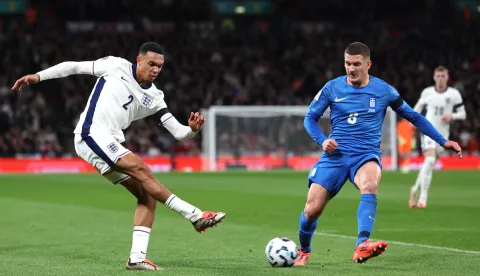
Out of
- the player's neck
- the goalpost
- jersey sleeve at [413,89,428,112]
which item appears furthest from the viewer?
the goalpost

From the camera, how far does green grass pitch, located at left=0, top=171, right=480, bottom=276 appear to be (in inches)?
334

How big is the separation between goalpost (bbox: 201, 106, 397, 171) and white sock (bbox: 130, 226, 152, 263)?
2348 cm

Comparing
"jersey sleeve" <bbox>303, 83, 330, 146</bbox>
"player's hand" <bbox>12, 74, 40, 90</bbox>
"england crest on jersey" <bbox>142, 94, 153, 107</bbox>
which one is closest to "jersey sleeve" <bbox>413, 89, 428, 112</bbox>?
"jersey sleeve" <bbox>303, 83, 330, 146</bbox>

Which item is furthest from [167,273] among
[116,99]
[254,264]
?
[116,99]

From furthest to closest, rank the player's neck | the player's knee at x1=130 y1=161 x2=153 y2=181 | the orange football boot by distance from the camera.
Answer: the player's neck → the player's knee at x1=130 y1=161 x2=153 y2=181 → the orange football boot

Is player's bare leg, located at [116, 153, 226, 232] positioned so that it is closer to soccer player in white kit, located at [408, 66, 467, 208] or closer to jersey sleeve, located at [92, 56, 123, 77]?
jersey sleeve, located at [92, 56, 123, 77]

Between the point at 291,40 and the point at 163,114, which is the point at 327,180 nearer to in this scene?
the point at 163,114

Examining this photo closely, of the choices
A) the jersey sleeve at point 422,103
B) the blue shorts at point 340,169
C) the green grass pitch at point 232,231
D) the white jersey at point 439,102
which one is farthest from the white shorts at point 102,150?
the white jersey at point 439,102

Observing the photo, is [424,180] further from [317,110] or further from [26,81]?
[26,81]

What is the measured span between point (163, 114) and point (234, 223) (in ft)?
17.2

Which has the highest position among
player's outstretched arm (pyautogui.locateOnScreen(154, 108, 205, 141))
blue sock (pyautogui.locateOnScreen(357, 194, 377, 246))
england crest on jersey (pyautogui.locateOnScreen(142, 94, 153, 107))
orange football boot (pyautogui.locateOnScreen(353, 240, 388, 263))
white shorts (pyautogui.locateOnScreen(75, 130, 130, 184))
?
england crest on jersey (pyautogui.locateOnScreen(142, 94, 153, 107))

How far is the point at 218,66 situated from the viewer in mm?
37031

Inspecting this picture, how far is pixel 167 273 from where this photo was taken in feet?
26.1

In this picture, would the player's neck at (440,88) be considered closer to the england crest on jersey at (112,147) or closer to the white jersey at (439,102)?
the white jersey at (439,102)
